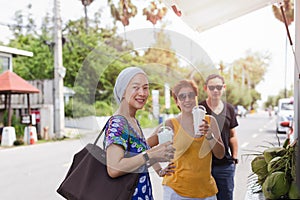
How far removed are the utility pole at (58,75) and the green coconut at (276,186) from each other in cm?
796

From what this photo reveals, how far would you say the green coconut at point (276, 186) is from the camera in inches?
29.2

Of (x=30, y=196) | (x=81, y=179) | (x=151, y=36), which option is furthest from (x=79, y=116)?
(x=30, y=196)

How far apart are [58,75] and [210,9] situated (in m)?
7.37

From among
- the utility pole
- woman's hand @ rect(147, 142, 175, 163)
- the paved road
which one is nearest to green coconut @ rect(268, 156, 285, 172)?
woman's hand @ rect(147, 142, 175, 163)

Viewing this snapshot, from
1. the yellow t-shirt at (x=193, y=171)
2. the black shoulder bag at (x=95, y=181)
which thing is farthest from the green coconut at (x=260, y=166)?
the yellow t-shirt at (x=193, y=171)

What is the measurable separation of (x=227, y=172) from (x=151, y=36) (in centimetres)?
90

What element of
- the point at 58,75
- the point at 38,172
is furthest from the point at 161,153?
the point at 58,75

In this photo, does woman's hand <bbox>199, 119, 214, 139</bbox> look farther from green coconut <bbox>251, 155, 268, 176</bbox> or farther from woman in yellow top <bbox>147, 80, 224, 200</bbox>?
green coconut <bbox>251, 155, 268, 176</bbox>

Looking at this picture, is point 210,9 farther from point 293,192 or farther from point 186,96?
point 293,192

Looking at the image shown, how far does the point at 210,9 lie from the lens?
61.4 inches

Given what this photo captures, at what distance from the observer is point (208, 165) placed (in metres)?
1.51

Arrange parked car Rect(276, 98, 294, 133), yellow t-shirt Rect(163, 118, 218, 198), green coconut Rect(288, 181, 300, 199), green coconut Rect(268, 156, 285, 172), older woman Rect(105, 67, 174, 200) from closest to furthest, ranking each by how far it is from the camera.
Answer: green coconut Rect(288, 181, 300, 199) < green coconut Rect(268, 156, 285, 172) < older woman Rect(105, 67, 174, 200) < yellow t-shirt Rect(163, 118, 218, 198) < parked car Rect(276, 98, 294, 133)

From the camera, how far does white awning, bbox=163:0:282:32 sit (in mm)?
1400

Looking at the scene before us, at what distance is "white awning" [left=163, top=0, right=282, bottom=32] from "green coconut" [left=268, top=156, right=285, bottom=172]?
0.61m
